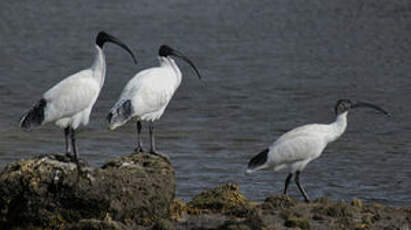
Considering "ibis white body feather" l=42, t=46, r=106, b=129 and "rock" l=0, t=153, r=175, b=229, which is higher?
"ibis white body feather" l=42, t=46, r=106, b=129

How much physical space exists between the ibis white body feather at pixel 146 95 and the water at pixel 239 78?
1636 millimetres

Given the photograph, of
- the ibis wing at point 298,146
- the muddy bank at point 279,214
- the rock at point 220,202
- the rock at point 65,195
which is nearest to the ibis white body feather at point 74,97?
the rock at point 65,195

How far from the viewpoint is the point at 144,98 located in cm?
1267

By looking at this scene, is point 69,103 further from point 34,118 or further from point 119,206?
point 119,206

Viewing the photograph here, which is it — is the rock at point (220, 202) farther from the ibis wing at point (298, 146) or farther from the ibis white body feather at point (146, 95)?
the ibis white body feather at point (146, 95)

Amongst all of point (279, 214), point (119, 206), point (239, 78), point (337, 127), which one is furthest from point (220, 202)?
point (239, 78)

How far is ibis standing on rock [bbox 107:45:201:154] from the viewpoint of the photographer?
12500mm

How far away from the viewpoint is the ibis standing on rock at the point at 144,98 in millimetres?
12500

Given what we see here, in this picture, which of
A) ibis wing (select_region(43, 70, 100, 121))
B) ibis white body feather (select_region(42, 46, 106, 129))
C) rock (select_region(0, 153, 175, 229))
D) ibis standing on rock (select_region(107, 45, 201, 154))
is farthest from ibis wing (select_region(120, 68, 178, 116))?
rock (select_region(0, 153, 175, 229))

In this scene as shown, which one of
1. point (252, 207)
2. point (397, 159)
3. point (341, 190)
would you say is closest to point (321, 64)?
point (397, 159)

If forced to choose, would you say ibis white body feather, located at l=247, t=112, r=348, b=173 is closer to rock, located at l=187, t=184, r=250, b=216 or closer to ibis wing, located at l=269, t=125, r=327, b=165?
ibis wing, located at l=269, t=125, r=327, b=165

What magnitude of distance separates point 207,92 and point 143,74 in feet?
29.6

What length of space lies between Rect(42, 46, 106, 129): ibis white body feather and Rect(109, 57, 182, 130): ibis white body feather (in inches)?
24.0

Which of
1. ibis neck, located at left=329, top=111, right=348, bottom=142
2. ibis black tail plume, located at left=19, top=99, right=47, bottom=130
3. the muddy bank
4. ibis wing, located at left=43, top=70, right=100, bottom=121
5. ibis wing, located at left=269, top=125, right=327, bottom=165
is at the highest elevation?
ibis wing, located at left=43, top=70, right=100, bottom=121
